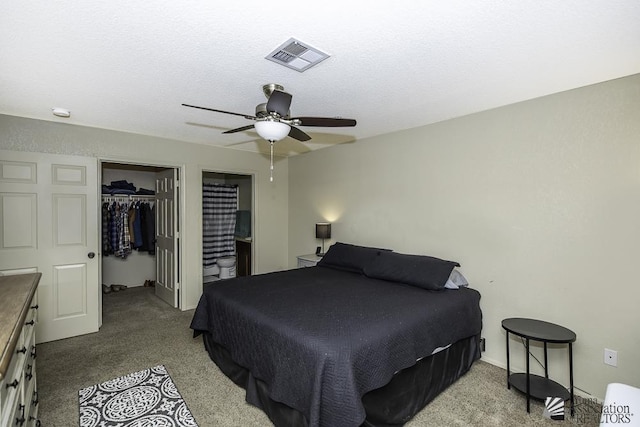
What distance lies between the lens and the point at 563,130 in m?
2.54

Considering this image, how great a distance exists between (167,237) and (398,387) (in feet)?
12.7

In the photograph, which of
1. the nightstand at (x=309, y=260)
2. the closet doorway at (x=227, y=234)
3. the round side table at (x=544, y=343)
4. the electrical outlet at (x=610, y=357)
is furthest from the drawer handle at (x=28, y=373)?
the electrical outlet at (x=610, y=357)

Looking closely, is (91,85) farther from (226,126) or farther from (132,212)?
(132,212)

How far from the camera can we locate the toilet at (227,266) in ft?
18.1

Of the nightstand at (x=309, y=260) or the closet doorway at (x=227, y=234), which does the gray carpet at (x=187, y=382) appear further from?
the closet doorway at (x=227, y=234)

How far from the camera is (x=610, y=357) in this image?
231 cm

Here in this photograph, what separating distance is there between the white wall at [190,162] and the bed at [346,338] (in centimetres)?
170

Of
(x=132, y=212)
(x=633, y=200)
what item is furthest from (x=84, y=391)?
(x=633, y=200)

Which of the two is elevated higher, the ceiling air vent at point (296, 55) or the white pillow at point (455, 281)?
the ceiling air vent at point (296, 55)

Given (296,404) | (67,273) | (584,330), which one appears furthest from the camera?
(67,273)

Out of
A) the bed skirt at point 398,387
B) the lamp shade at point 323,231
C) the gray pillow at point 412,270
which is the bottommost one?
the bed skirt at point 398,387

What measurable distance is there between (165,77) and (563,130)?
3158 millimetres

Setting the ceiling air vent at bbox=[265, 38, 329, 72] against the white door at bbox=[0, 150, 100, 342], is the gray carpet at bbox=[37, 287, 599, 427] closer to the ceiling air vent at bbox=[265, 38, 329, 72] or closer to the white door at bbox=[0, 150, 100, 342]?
the white door at bbox=[0, 150, 100, 342]

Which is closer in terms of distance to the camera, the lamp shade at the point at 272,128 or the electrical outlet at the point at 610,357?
the lamp shade at the point at 272,128
